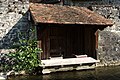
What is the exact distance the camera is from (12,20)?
13.7 meters

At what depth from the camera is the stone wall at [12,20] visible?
44.4ft

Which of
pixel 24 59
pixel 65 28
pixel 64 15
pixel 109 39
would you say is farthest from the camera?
pixel 109 39

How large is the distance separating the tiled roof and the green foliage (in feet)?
5.15

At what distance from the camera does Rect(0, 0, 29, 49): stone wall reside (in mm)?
13523

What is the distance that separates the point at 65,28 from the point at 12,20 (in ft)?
12.0

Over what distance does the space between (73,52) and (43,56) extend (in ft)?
7.07

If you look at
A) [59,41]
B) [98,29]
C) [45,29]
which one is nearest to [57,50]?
[59,41]

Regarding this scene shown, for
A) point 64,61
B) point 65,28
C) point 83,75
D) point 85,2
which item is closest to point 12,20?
point 64,61

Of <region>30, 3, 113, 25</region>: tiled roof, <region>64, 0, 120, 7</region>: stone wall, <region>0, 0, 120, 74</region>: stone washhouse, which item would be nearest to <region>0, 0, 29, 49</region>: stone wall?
<region>0, 0, 120, 74</region>: stone washhouse

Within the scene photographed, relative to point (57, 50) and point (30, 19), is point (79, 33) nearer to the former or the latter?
point (57, 50)

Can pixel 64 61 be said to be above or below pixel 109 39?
below

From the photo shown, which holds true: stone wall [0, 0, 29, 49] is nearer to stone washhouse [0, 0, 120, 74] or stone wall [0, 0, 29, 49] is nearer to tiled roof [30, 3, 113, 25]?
stone washhouse [0, 0, 120, 74]

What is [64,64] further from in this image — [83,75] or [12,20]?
[12,20]

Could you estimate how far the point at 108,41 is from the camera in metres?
16.6
